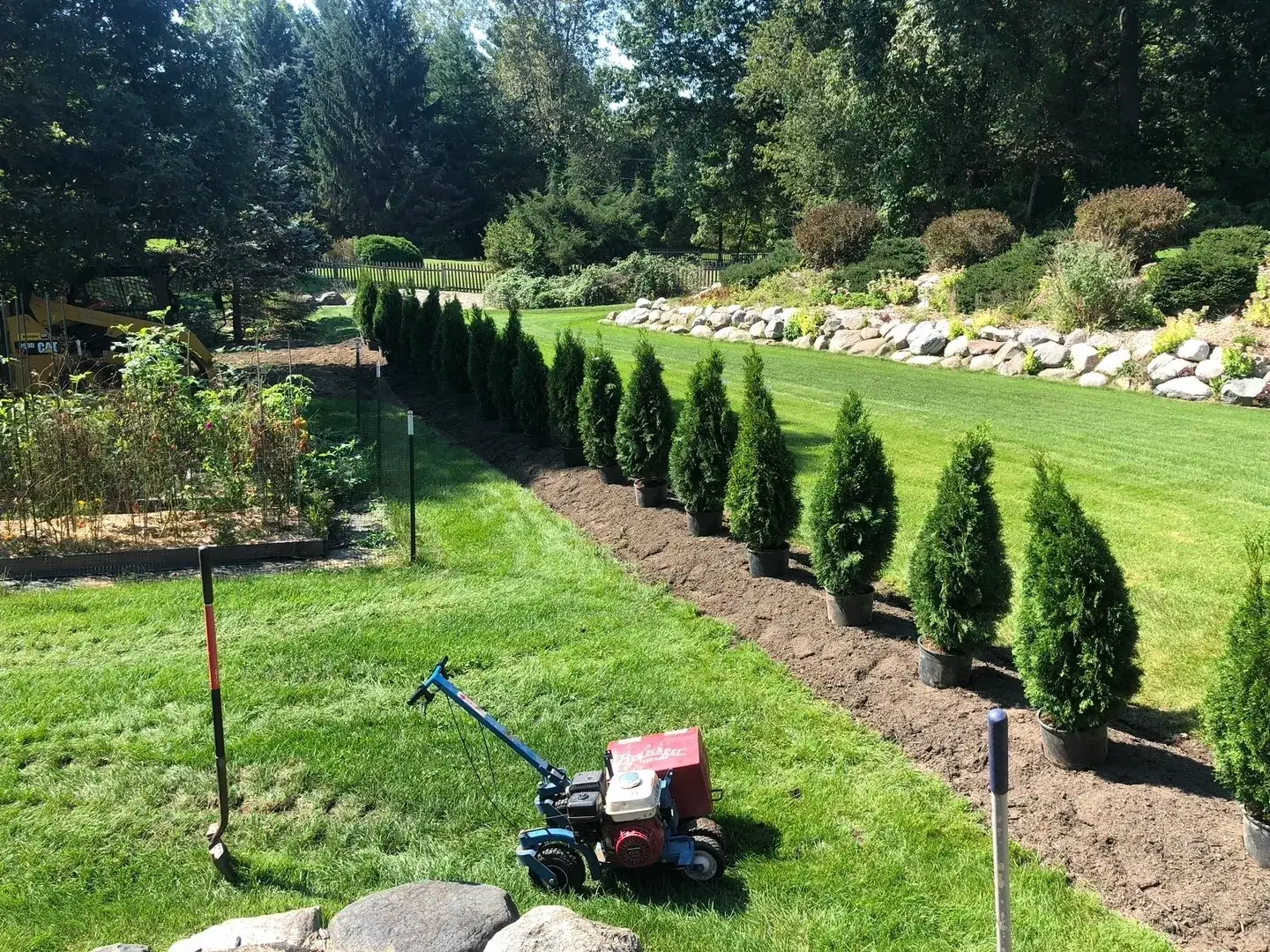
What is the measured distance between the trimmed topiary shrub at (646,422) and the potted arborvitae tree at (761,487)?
1505 mm

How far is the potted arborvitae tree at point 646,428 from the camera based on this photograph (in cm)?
745

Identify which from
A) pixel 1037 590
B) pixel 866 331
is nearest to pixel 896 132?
pixel 866 331

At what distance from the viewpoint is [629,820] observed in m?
3.29

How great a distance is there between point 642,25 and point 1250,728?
4207cm

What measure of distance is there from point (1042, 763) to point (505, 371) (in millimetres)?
8051

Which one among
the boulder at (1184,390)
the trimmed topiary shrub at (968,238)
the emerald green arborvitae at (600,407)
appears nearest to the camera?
the emerald green arborvitae at (600,407)

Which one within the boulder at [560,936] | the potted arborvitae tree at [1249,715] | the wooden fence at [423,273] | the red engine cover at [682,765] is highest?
the wooden fence at [423,273]

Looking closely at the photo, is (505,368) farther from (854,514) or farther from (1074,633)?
(1074,633)

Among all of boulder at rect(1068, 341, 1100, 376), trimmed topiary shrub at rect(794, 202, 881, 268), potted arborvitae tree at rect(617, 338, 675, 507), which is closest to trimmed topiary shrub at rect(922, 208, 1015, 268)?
trimmed topiary shrub at rect(794, 202, 881, 268)

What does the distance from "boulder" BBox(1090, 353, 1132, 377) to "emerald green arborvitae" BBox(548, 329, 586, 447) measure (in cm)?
813

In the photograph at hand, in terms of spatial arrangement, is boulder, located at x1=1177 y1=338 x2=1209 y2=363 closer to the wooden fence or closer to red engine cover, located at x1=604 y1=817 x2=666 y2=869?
red engine cover, located at x1=604 y1=817 x2=666 y2=869

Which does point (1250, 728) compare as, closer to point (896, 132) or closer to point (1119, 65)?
point (896, 132)

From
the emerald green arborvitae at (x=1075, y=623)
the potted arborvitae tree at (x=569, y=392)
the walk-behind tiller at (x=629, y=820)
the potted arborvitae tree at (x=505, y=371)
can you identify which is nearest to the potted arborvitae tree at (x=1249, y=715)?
the emerald green arborvitae at (x=1075, y=623)

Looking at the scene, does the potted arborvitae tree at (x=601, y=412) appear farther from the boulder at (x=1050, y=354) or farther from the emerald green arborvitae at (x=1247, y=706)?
the boulder at (x=1050, y=354)
